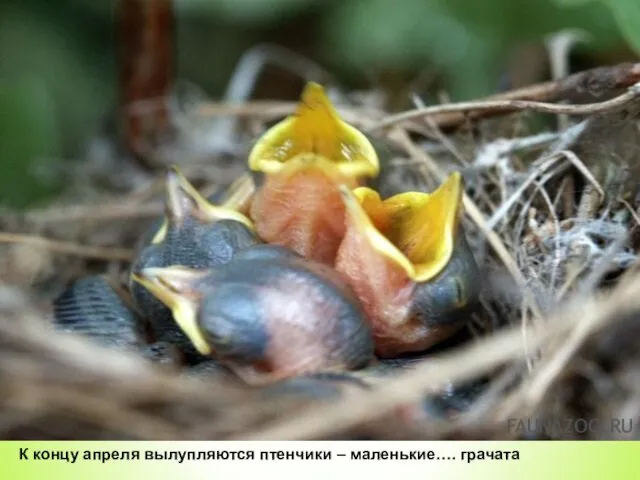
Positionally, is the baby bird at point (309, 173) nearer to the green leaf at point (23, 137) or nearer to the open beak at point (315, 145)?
the open beak at point (315, 145)

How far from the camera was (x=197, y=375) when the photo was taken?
595 millimetres

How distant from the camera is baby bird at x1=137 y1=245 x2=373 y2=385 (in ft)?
1.84

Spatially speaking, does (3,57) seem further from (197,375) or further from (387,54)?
(197,375)

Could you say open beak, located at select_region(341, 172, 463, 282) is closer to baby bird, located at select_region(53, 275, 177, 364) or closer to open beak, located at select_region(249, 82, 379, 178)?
open beak, located at select_region(249, 82, 379, 178)

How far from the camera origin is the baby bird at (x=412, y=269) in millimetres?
615

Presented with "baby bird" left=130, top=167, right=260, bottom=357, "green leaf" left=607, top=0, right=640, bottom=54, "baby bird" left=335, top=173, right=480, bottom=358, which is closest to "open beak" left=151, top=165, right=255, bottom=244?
"baby bird" left=130, top=167, right=260, bottom=357

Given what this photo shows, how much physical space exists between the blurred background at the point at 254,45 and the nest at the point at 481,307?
0.72ft

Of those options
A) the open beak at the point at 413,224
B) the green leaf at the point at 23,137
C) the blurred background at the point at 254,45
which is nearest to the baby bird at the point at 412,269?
the open beak at the point at 413,224

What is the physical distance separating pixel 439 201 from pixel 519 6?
0.75m

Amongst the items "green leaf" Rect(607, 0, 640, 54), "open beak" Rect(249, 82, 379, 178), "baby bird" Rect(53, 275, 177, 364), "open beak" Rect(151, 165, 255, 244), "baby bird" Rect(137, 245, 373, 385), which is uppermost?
"green leaf" Rect(607, 0, 640, 54)

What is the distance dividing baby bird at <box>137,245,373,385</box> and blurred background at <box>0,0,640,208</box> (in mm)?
623

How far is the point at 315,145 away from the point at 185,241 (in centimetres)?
14

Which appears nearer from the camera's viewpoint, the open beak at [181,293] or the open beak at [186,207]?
the open beak at [181,293]

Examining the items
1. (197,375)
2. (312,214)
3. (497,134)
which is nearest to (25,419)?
(197,375)
